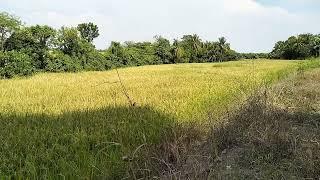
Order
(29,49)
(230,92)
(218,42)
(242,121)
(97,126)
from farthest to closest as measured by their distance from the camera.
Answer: (218,42), (29,49), (230,92), (97,126), (242,121)

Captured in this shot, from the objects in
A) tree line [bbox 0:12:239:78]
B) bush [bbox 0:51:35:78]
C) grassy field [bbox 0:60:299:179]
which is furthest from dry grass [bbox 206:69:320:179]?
bush [bbox 0:51:35:78]

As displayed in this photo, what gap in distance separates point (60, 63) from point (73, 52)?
143 inches

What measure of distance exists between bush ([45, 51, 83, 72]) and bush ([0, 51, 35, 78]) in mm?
4921

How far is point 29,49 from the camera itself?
97.2ft

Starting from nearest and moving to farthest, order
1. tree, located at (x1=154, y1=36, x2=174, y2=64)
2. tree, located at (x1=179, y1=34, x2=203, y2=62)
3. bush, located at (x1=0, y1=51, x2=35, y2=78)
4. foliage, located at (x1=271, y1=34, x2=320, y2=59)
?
bush, located at (x1=0, y1=51, x2=35, y2=78)
foliage, located at (x1=271, y1=34, x2=320, y2=59)
tree, located at (x1=154, y1=36, x2=174, y2=64)
tree, located at (x1=179, y1=34, x2=203, y2=62)

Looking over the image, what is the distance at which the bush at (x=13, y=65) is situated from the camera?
973 inches

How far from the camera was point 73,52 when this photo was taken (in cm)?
3578

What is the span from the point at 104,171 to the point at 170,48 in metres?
58.8

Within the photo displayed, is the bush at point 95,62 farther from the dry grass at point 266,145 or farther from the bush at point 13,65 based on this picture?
the dry grass at point 266,145

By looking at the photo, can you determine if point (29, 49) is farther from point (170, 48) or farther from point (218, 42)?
point (218, 42)

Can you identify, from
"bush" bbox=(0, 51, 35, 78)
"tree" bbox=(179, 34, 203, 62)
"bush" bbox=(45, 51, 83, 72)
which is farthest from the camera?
"tree" bbox=(179, 34, 203, 62)

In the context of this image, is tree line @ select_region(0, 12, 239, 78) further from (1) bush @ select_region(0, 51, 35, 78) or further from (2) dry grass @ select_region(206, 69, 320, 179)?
(2) dry grass @ select_region(206, 69, 320, 179)

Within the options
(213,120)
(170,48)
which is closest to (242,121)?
(213,120)

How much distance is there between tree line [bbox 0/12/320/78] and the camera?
27.2 m
